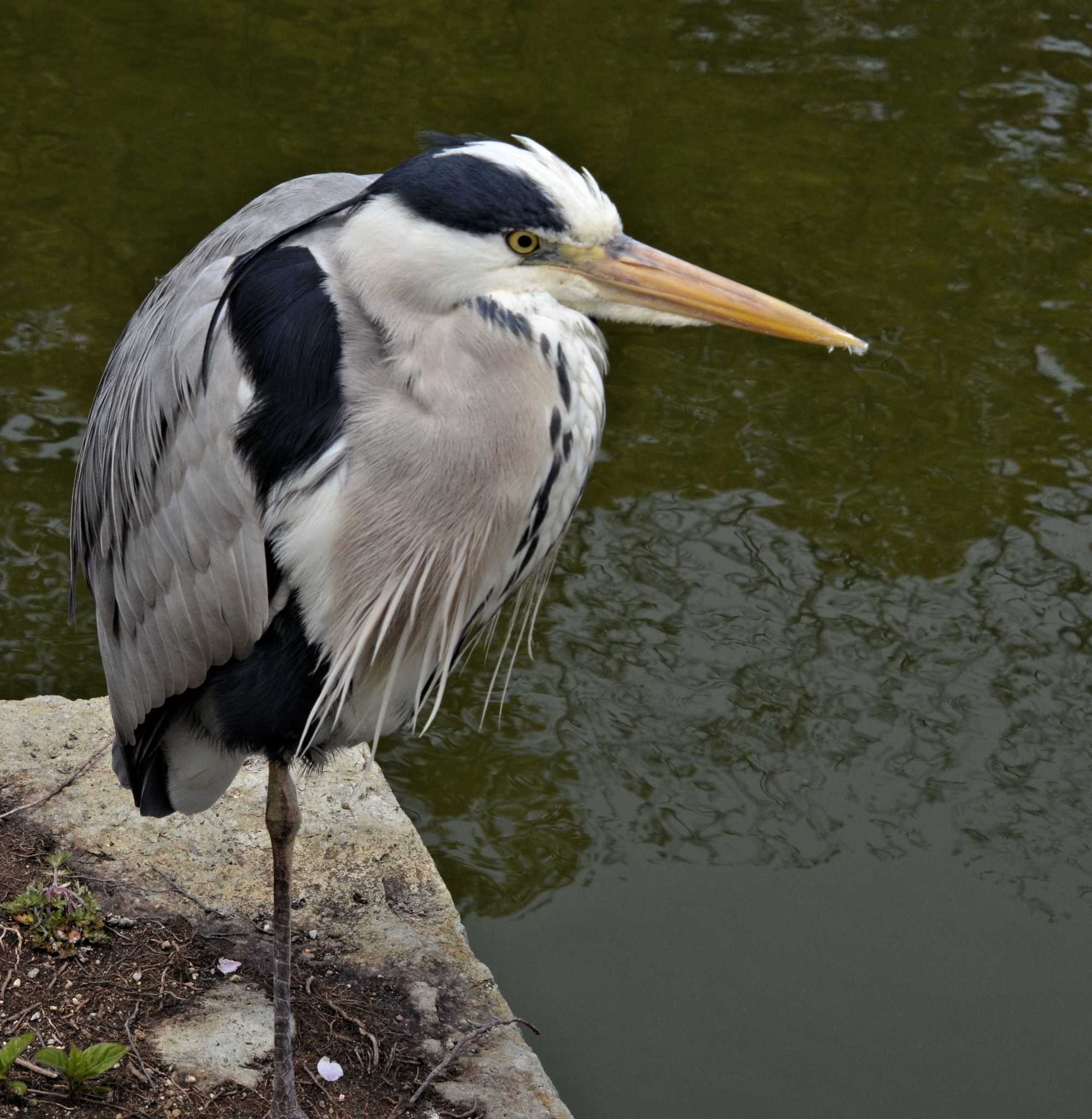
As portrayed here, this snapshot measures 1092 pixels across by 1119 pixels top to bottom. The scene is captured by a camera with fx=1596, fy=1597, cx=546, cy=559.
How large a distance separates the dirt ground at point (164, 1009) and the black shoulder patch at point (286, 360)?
1.25 metres

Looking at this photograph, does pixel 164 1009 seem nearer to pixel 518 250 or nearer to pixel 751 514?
pixel 518 250

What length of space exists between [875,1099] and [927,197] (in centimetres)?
427

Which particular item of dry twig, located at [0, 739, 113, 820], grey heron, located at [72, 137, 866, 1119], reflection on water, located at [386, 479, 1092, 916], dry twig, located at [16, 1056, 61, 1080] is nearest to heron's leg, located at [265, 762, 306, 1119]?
grey heron, located at [72, 137, 866, 1119]

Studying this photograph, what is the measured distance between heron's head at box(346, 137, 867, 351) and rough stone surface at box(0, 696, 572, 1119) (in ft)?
5.22

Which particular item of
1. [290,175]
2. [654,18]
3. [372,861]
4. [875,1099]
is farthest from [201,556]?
[654,18]

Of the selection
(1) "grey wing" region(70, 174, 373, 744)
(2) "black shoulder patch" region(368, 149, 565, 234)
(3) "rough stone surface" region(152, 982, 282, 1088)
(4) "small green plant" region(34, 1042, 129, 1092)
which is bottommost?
(3) "rough stone surface" region(152, 982, 282, 1088)

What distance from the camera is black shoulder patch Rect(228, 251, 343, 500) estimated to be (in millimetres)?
2578

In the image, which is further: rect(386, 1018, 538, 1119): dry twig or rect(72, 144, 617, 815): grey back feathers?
rect(386, 1018, 538, 1119): dry twig

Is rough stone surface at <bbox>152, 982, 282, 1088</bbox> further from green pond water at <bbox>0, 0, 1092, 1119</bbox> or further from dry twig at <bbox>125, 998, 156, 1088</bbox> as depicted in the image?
green pond water at <bbox>0, 0, 1092, 1119</bbox>

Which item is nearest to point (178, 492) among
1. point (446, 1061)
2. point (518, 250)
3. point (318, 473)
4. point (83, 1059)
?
point (318, 473)

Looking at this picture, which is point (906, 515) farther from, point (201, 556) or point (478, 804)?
point (201, 556)

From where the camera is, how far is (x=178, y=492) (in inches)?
113

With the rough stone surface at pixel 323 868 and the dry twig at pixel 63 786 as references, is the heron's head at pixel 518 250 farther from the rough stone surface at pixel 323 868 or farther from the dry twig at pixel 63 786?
the dry twig at pixel 63 786

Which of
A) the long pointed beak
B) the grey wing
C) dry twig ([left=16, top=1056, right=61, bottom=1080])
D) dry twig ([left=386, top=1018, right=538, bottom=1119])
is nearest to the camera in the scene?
the long pointed beak
